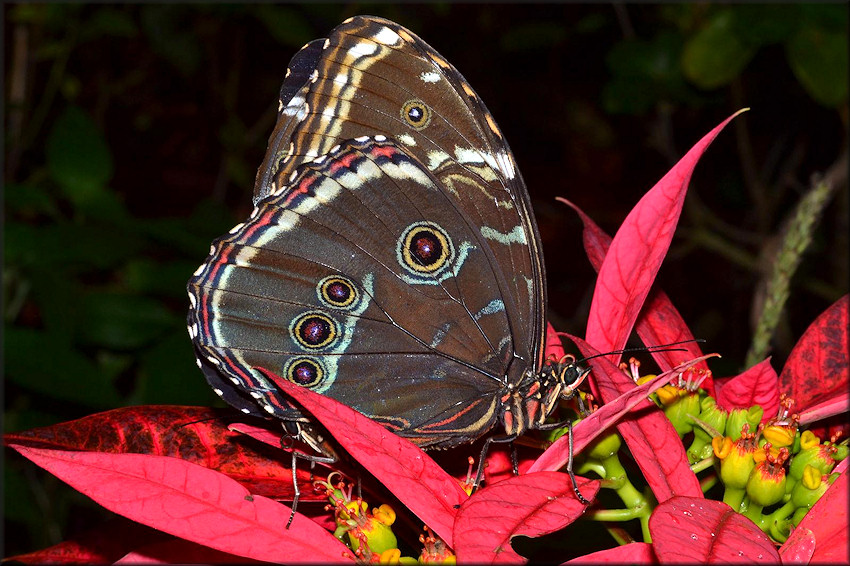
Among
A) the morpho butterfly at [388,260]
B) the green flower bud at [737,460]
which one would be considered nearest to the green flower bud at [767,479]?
the green flower bud at [737,460]

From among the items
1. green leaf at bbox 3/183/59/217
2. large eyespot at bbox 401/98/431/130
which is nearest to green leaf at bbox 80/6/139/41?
green leaf at bbox 3/183/59/217

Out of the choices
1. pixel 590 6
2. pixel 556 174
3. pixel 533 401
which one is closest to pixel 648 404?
pixel 533 401

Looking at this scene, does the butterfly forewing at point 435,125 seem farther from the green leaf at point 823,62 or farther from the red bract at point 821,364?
the green leaf at point 823,62

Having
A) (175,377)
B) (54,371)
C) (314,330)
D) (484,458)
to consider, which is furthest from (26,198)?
(484,458)

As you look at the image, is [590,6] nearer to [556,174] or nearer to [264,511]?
[556,174]

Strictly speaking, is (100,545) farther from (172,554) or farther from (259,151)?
(259,151)

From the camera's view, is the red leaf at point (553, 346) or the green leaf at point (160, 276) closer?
the red leaf at point (553, 346)
